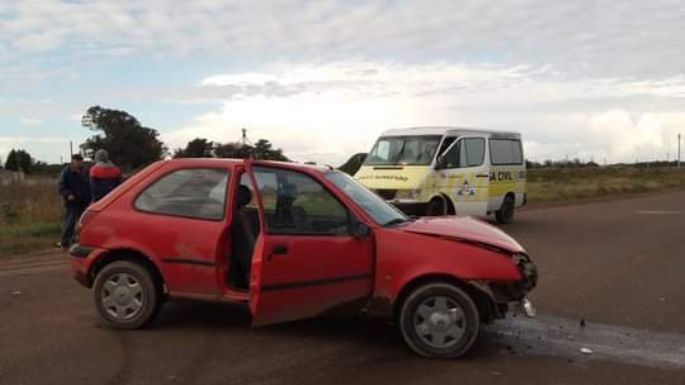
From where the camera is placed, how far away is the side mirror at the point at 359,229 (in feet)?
21.4

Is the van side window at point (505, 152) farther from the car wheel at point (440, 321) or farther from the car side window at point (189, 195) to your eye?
the car wheel at point (440, 321)

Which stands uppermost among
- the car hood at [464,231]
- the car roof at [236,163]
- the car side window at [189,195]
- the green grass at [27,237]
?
the car roof at [236,163]

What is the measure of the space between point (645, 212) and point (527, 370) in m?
20.1

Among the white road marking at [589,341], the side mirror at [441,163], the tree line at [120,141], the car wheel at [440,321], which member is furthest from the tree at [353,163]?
the tree line at [120,141]

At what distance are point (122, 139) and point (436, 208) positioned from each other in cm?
5268

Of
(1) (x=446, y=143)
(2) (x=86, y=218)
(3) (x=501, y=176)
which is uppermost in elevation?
(1) (x=446, y=143)

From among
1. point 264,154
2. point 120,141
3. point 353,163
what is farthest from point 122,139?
point 264,154

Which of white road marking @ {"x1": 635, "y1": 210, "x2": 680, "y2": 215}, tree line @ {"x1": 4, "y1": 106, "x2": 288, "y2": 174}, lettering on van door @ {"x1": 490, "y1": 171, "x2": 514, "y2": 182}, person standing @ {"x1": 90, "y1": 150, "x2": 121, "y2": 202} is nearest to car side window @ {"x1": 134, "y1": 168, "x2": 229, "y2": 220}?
person standing @ {"x1": 90, "y1": 150, "x2": 121, "y2": 202}

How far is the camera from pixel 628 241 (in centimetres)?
1520

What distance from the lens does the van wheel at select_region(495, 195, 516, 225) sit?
64.6 ft

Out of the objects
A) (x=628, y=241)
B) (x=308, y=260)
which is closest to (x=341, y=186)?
(x=308, y=260)

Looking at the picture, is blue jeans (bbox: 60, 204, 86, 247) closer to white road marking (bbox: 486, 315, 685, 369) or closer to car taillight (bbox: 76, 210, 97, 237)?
car taillight (bbox: 76, 210, 97, 237)

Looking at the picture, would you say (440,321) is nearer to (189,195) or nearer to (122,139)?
(189,195)

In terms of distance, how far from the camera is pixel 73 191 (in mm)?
13617
